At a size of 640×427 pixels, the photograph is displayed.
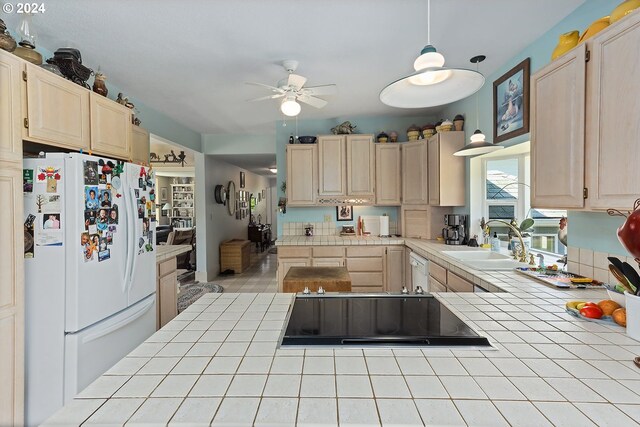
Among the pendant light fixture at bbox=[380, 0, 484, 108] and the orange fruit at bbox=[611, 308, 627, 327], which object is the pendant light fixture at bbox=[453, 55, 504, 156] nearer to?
the pendant light fixture at bbox=[380, 0, 484, 108]

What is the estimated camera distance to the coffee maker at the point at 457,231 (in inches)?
127

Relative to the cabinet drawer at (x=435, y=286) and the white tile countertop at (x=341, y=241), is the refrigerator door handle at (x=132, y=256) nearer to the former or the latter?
the white tile countertop at (x=341, y=241)

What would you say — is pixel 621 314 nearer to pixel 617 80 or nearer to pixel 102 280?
pixel 617 80

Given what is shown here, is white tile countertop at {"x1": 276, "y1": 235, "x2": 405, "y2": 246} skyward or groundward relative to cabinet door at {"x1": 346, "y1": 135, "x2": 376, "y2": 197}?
groundward

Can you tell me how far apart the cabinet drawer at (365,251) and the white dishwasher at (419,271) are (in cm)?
40

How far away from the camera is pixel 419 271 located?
3.06m

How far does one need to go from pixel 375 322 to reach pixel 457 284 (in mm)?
1381

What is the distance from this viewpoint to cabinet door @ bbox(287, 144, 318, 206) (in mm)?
3959

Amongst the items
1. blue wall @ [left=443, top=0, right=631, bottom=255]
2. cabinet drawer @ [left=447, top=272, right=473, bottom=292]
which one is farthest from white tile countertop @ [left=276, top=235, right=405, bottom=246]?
blue wall @ [left=443, top=0, right=631, bottom=255]

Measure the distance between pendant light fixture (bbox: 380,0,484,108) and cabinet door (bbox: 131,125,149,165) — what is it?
2290 mm

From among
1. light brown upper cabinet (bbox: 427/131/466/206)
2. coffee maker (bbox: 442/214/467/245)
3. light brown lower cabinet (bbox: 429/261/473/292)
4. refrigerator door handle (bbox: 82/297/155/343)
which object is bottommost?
refrigerator door handle (bbox: 82/297/155/343)

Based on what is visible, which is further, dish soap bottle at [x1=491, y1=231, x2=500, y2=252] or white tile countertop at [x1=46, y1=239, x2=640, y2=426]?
dish soap bottle at [x1=491, y1=231, x2=500, y2=252]

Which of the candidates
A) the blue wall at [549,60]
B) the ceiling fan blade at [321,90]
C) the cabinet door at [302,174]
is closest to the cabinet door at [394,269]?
the cabinet door at [302,174]

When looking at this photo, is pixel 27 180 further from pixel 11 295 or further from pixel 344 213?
pixel 344 213
